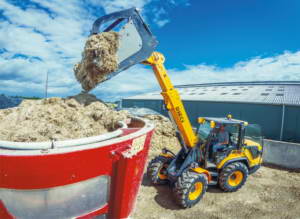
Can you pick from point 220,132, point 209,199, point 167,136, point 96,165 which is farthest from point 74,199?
point 167,136

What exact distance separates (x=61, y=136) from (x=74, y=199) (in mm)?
744

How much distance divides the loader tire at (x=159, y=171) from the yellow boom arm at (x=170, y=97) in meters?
0.79

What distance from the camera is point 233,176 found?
5.35 meters

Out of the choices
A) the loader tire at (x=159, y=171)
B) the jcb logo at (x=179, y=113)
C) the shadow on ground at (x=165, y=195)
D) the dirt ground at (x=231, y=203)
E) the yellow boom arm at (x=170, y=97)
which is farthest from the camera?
the loader tire at (x=159, y=171)

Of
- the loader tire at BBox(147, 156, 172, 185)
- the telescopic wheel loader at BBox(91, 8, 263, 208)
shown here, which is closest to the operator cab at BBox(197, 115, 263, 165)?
the telescopic wheel loader at BBox(91, 8, 263, 208)

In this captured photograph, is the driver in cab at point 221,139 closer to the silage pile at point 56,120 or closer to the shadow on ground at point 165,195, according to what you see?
the shadow on ground at point 165,195

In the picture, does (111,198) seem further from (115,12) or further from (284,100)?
(284,100)

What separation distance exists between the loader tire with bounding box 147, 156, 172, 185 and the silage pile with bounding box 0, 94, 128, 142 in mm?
2830

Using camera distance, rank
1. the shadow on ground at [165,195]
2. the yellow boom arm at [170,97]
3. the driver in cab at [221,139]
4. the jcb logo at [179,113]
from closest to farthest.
Result: 1. the shadow on ground at [165,195]
2. the yellow boom arm at [170,97]
3. the jcb logo at [179,113]
4. the driver in cab at [221,139]

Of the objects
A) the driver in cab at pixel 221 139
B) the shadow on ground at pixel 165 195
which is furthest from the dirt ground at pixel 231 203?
the driver in cab at pixel 221 139

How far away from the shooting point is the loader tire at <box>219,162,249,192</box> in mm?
5067

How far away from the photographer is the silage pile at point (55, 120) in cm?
209

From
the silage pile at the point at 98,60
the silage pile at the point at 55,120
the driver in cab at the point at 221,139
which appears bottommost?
the driver in cab at the point at 221,139

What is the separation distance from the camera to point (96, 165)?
1.62m
